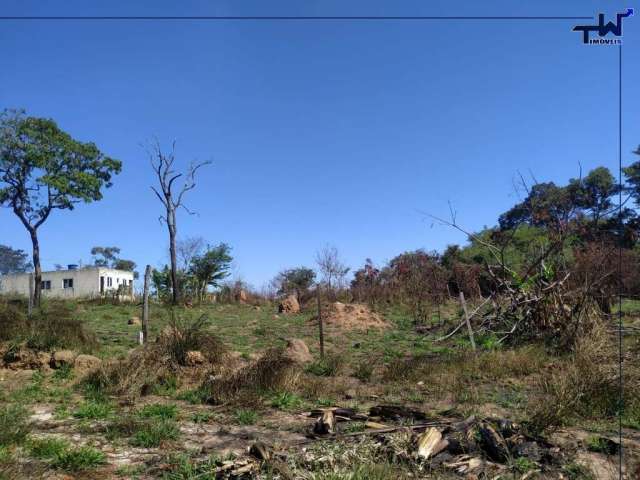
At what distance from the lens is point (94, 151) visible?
25.9m

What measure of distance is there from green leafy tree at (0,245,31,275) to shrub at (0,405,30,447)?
301ft

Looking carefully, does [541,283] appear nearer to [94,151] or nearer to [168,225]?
[168,225]

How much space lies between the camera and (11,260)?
8781 centimetres

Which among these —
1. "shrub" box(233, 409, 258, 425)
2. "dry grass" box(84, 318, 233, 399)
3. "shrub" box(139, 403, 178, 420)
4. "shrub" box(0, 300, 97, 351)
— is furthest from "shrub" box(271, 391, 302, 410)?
"shrub" box(0, 300, 97, 351)

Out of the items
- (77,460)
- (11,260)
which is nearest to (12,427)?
(77,460)

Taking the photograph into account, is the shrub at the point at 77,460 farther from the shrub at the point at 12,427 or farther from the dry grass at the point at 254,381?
the dry grass at the point at 254,381

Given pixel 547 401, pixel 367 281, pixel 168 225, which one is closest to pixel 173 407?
pixel 547 401

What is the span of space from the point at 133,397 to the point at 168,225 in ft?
71.3

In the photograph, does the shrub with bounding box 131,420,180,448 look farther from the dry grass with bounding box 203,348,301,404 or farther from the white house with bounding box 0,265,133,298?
the white house with bounding box 0,265,133,298

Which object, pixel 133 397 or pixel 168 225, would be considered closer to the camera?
pixel 133 397

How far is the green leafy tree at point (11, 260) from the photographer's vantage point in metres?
86.4

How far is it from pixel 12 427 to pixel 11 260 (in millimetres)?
96646

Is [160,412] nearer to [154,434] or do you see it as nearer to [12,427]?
[154,434]

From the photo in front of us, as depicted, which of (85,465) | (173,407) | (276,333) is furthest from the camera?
(276,333)
